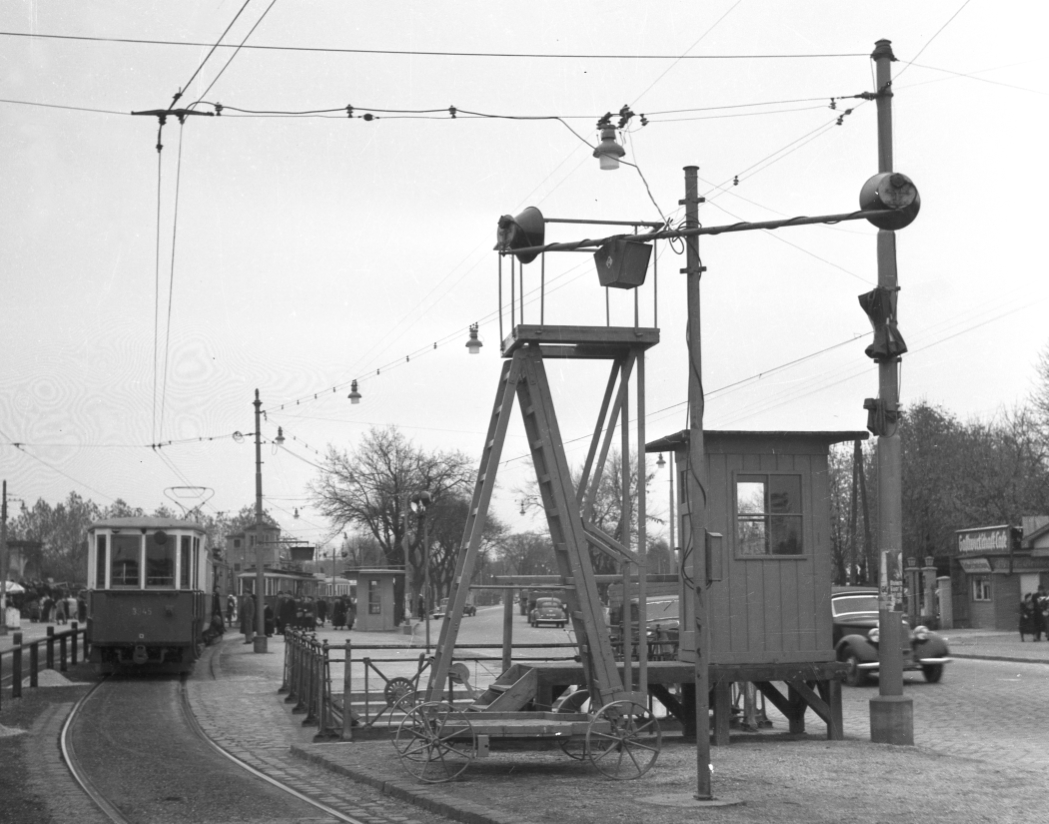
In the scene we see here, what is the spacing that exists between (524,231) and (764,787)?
16.8 feet

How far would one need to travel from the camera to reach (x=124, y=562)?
26.7 m

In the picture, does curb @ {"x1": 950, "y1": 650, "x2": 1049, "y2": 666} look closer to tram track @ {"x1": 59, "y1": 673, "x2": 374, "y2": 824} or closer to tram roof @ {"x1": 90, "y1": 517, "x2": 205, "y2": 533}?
tram roof @ {"x1": 90, "y1": 517, "x2": 205, "y2": 533}

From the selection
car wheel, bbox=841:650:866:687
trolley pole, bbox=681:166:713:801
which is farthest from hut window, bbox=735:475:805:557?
car wheel, bbox=841:650:866:687

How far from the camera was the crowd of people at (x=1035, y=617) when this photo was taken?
4122 centimetres

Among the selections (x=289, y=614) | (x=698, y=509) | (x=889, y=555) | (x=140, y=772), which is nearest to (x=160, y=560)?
(x=140, y=772)

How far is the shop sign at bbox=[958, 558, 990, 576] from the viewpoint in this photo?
50.1m

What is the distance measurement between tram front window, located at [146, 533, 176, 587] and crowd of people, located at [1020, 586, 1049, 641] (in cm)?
2678

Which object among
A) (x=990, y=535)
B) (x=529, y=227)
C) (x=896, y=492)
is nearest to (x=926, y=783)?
(x=896, y=492)

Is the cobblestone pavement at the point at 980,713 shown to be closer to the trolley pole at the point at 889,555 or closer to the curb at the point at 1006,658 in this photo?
the trolley pole at the point at 889,555

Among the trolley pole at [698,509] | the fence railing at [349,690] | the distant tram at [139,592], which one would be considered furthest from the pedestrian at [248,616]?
the trolley pole at [698,509]

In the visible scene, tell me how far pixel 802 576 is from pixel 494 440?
4451 millimetres

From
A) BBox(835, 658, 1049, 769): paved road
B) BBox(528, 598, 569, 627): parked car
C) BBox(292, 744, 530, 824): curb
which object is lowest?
BBox(528, 598, 569, 627): parked car

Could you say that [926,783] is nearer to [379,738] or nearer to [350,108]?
[379,738]

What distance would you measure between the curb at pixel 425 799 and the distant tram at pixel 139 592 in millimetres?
14038
